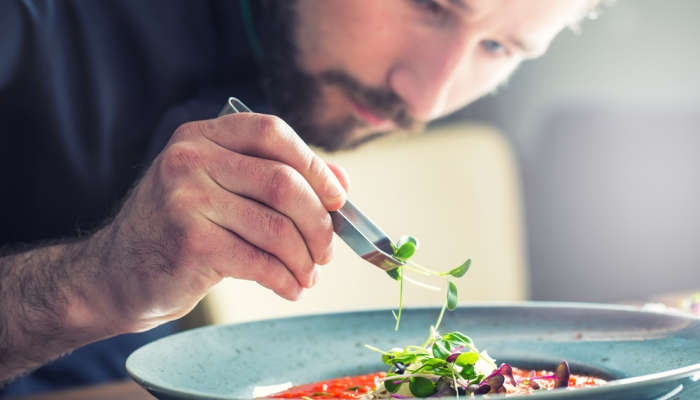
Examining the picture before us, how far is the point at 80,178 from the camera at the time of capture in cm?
186

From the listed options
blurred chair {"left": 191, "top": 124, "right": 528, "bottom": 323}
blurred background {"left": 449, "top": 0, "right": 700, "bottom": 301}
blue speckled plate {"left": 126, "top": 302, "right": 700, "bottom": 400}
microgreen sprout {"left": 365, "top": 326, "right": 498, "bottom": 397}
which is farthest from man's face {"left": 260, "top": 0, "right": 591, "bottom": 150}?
blurred background {"left": 449, "top": 0, "right": 700, "bottom": 301}

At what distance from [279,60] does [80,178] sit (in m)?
0.52

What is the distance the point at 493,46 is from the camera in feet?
5.64

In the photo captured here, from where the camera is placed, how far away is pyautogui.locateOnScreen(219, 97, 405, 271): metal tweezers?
833 mm

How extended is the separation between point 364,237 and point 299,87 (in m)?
1.12

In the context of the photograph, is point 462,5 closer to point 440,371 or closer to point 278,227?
point 278,227

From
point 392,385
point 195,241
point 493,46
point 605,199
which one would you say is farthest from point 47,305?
point 605,199

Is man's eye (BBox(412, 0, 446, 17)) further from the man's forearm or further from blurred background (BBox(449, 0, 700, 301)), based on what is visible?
blurred background (BBox(449, 0, 700, 301))

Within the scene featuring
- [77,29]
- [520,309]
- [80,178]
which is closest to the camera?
[520,309]

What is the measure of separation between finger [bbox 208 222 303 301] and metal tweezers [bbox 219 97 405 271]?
0.28ft

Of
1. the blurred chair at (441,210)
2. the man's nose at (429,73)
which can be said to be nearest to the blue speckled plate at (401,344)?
the man's nose at (429,73)

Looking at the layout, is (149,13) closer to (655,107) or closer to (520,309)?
(520,309)

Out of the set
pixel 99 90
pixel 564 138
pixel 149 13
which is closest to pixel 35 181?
pixel 99 90

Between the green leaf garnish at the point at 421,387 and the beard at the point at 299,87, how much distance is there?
39.8 inches
